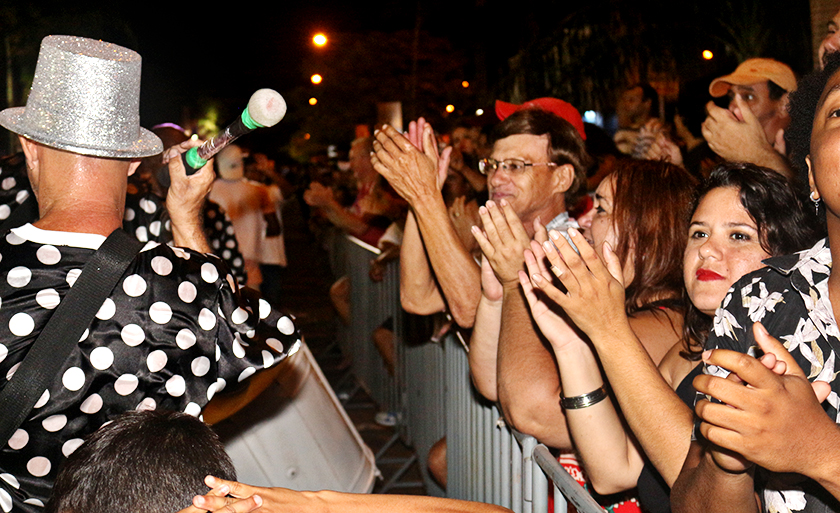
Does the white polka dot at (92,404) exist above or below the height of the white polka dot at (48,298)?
below

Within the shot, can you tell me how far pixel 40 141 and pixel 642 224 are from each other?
6.20ft

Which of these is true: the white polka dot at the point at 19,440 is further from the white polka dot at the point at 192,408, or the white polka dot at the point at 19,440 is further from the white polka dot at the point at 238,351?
the white polka dot at the point at 238,351

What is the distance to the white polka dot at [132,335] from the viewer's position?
1990mm

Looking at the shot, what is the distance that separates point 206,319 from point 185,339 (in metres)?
0.08

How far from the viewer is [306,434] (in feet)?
11.3

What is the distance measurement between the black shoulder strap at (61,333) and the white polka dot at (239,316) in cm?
33

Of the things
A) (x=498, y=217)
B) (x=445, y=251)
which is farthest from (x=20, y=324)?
(x=445, y=251)

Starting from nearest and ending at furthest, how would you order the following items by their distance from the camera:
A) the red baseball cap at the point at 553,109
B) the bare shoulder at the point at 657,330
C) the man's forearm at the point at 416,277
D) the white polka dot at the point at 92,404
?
the white polka dot at the point at 92,404 → the bare shoulder at the point at 657,330 → the man's forearm at the point at 416,277 → the red baseball cap at the point at 553,109

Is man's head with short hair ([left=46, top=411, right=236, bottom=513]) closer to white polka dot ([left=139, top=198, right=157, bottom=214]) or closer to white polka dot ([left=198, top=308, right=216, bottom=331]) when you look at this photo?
white polka dot ([left=198, top=308, right=216, bottom=331])

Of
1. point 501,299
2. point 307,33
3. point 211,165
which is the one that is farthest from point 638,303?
point 307,33

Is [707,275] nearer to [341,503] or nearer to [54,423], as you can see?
[341,503]

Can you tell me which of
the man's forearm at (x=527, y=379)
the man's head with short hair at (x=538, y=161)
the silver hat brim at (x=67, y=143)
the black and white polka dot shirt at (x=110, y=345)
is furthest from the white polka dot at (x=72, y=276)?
the man's head with short hair at (x=538, y=161)

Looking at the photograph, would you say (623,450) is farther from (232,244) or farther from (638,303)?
(232,244)

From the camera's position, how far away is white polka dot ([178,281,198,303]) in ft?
6.79
